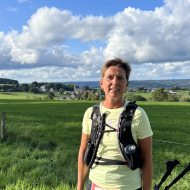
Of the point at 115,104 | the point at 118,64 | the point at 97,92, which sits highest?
the point at 118,64

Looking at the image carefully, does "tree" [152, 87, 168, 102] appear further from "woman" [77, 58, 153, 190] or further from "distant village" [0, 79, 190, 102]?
"woman" [77, 58, 153, 190]

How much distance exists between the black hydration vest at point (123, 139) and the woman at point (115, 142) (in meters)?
0.04

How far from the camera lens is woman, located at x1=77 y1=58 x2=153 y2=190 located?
6.21 feet

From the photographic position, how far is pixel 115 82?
199 centimetres

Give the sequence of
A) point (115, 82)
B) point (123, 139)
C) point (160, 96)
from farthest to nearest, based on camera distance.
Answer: point (160, 96)
point (115, 82)
point (123, 139)

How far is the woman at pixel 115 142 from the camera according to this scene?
74.5 inches

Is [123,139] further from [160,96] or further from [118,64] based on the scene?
[160,96]

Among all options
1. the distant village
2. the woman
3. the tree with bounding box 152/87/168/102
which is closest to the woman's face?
the woman

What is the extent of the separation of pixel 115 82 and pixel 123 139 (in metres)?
0.61

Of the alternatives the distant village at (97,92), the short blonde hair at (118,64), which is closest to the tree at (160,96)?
the distant village at (97,92)

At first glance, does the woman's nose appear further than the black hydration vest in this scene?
Yes

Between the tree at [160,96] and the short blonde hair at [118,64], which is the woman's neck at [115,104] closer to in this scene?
the short blonde hair at [118,64]

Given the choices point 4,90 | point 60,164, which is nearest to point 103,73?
point 60,164

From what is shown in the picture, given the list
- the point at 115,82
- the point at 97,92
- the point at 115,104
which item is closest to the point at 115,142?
the point at 115,104
